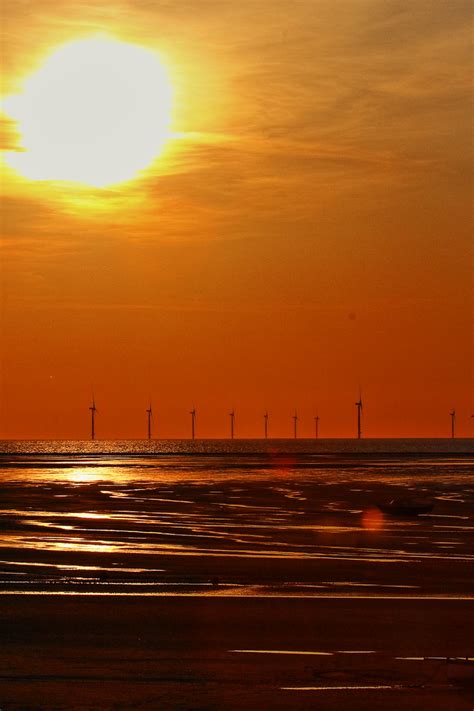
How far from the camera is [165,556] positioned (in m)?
36.6

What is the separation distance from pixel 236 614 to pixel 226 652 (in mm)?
4024

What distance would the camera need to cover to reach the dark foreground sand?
1723cm

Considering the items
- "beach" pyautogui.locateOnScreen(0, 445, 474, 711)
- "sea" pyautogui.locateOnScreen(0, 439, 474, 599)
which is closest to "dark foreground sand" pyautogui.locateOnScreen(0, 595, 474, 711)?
"beach" pyautogui.locateOnScreen(0, 445, 474, 711)

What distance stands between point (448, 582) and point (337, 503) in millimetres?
37786

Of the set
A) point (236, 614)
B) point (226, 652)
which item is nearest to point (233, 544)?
point (236, 614)

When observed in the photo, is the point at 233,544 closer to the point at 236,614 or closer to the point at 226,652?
the point at 236,614

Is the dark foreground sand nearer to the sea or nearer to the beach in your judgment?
the beach

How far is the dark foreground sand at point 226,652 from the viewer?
17234 mm

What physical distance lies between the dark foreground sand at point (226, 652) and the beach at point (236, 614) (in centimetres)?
4

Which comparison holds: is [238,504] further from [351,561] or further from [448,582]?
[448,582]

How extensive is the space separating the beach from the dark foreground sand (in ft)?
0.12

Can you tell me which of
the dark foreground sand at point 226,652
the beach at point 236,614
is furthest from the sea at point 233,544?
the dark foreground sand at point 226,652

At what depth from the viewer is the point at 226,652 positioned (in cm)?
2062

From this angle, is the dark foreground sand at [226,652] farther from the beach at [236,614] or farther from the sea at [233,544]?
the sea at [233,544]
